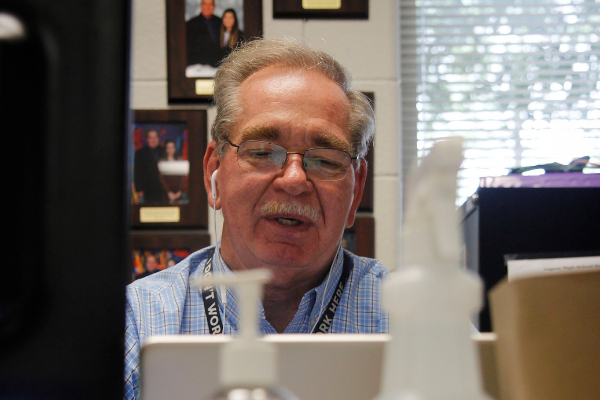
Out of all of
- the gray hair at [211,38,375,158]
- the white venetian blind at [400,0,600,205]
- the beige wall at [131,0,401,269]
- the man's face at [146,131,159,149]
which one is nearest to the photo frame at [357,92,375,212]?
the beige wall at [131,0,401,269]

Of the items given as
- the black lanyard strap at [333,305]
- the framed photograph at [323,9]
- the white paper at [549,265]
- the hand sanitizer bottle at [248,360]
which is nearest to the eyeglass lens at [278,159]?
the black lanyard strap at [333,305]

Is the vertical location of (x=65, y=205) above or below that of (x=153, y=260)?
above

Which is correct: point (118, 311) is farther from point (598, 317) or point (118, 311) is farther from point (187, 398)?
point (598, 317)

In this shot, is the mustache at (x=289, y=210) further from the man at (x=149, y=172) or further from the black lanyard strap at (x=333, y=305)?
the man at (x=149, y=172)

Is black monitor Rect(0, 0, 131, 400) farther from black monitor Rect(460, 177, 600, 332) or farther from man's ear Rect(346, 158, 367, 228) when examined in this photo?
man's ear Rect(346, 158, 367, 228)

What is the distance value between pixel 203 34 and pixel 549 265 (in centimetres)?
127

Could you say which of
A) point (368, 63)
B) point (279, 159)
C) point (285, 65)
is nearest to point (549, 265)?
point (279, 159)

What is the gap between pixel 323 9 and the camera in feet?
5.67

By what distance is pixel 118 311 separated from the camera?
308mm

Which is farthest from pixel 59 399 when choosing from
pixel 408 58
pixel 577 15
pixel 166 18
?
pixel 577 15

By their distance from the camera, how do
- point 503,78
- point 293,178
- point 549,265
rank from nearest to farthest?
point 549,265
point 293,178
point 503,78

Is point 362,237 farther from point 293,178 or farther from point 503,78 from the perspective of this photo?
point 503,78

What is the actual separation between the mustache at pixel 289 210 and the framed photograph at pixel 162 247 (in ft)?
2.08

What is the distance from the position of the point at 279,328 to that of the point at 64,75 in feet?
3.06
